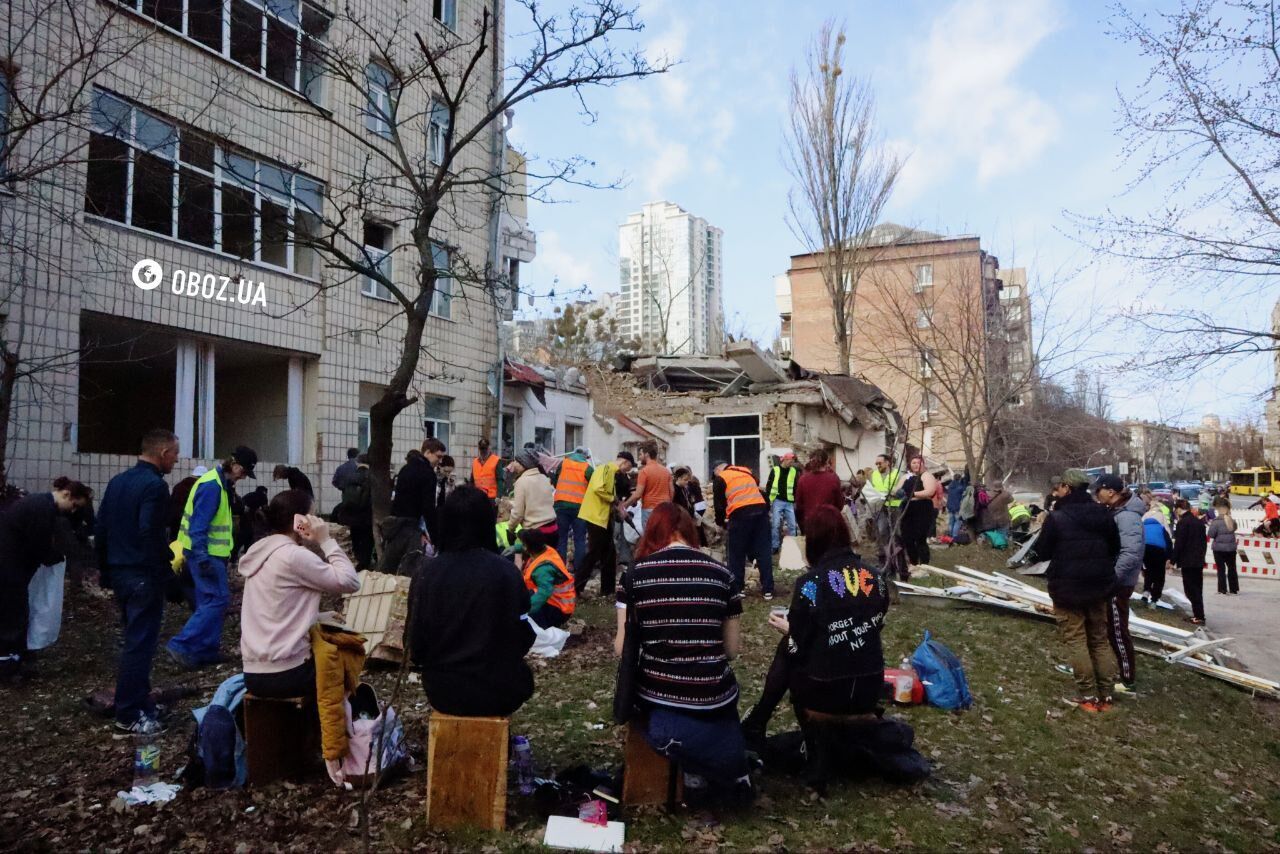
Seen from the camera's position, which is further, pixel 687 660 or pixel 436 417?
pixel 436 417

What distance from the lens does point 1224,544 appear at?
15031 mm

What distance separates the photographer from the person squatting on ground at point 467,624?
3.91 meters

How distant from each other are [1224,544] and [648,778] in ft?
49.4

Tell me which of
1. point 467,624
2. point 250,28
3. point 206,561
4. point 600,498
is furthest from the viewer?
point 250,28

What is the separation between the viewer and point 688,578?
13.3ft

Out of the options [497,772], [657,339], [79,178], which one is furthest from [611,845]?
[657,339]

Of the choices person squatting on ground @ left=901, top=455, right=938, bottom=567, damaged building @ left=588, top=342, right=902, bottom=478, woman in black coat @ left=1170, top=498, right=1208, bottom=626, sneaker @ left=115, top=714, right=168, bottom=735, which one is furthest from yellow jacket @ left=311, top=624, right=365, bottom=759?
damaged building @ left=588, top=342, right=902, bottom=478

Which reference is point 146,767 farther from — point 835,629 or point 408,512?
point 408,512

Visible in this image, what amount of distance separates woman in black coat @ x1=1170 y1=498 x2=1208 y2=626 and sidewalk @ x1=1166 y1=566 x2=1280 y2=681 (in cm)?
41

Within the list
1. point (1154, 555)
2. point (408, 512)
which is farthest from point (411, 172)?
point (1154, 555)

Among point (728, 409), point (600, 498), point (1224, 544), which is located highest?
point (728, 409)

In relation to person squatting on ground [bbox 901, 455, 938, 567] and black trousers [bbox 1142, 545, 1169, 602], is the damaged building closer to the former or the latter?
person squatting on ground [bbox 901, 455, 938, 567]

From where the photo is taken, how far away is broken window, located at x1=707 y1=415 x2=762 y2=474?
73.3 ft

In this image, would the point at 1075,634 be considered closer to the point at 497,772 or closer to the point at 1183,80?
the point at 497,772
